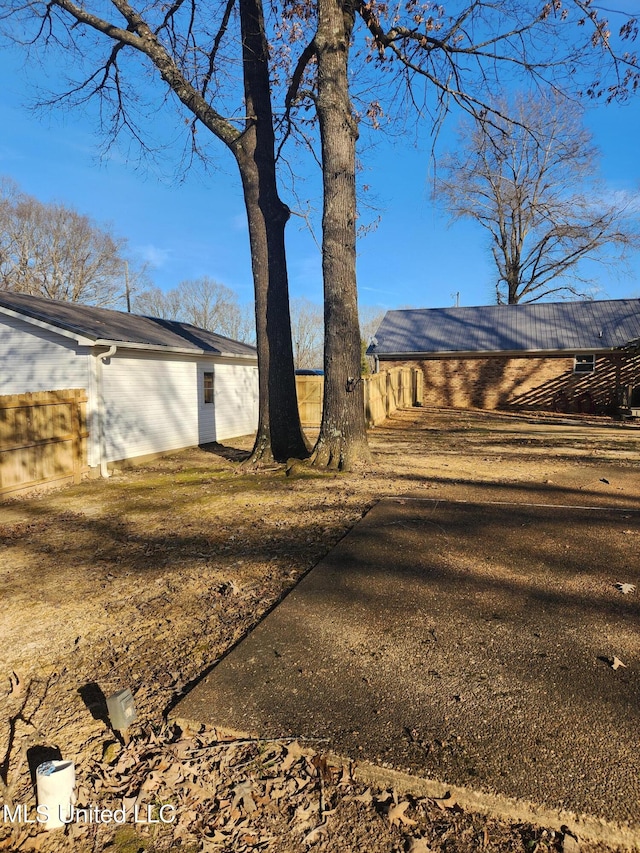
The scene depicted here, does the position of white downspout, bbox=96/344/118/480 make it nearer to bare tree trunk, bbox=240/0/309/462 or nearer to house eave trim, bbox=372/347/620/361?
bare tree trunk, bbox=240/0/309/462

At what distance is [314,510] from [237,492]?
1.70 metres

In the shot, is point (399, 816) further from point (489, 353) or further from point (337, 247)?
point (489, 353)

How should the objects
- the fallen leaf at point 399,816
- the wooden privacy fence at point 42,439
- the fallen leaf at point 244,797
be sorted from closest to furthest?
the fallen leaf at point 399,816
the fallen leaf at point 244,797
the wooden privacy fence at point 42,439

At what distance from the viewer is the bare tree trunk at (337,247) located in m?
8.30

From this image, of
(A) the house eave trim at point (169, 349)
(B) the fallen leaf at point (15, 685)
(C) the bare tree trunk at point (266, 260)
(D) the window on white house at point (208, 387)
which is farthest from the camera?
(D) the window on white house at point (208, 387)

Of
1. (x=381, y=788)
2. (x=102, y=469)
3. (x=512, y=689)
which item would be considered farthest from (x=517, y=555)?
(x=102, y=469)

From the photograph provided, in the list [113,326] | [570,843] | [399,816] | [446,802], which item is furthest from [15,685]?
[113,326]

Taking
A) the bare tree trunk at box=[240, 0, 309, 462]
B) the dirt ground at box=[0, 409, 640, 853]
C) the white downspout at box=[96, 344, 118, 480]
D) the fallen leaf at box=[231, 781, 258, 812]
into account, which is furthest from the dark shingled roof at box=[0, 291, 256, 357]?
the fallen leaf at box=[231, 781, 258, 812]

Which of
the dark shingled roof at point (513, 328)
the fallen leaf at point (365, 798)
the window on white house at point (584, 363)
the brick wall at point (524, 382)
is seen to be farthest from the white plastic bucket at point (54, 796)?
the window on white house at point (584, 363)

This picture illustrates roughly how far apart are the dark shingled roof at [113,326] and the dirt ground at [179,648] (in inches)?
126

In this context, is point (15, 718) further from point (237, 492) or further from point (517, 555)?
point (237, 492)

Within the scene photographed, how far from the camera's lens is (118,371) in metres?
9.93

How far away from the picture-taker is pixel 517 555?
4.32m

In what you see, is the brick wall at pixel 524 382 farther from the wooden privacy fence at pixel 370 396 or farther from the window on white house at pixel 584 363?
the wooden privacy fence at pixel 370 396
